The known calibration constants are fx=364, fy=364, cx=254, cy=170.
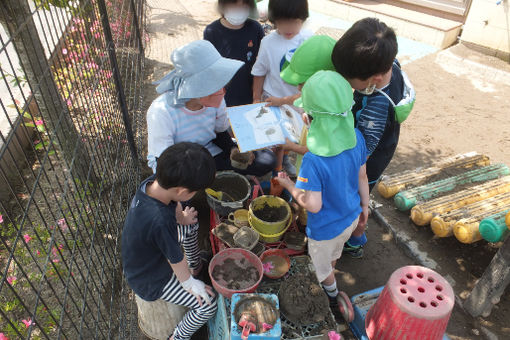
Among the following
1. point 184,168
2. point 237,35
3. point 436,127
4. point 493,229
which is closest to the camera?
point 184,168

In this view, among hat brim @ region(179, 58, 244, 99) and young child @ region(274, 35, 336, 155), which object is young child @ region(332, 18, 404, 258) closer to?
young child @ region(274, 35, 336, 155)

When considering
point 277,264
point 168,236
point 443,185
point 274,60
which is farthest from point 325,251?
point 443,185

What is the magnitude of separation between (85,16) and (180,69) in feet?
2.70

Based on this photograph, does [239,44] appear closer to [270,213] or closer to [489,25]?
[270,213]

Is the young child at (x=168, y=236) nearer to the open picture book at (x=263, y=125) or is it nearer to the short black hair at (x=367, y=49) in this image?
the open picture book at (x=263, y=125)

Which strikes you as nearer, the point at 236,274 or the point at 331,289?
the point at 236,274

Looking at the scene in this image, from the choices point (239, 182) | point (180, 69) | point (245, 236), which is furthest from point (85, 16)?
point (245, 236)

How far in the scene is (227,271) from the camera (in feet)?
7.79

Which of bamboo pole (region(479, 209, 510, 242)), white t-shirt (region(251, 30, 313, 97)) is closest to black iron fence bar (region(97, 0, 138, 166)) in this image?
white t-shirt (region(251, 30, 313, 97))

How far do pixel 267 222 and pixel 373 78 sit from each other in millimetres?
1160

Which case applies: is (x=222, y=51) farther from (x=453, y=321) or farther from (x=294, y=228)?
(x=453, y=321)

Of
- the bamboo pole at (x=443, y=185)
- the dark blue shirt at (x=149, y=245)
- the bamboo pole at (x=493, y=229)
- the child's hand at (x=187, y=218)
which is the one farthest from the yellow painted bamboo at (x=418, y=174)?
the dark blue shirt at (x=149, y=245)

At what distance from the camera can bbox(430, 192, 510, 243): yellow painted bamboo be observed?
3.05 meters

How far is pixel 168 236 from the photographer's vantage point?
1961 mm
